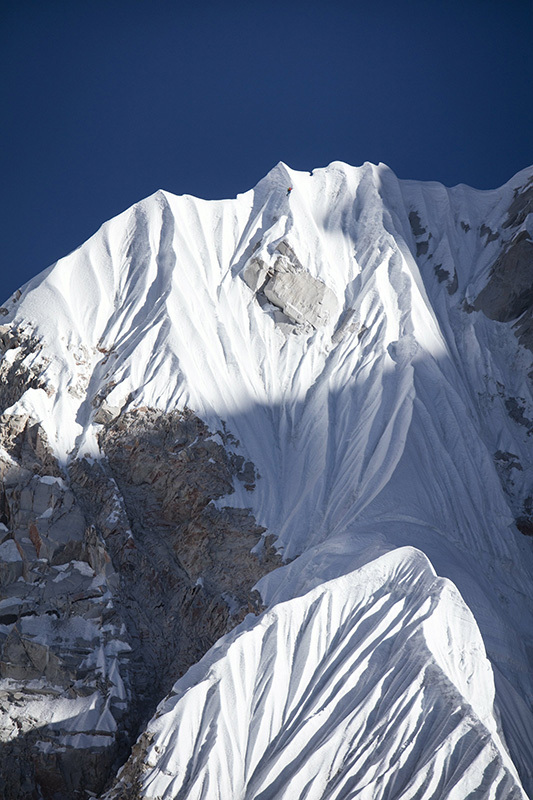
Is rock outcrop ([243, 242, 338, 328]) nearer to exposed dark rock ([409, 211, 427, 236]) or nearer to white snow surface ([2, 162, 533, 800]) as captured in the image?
white snow surface ([2, 162, 533, 800])

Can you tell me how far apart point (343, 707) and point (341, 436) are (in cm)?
1836

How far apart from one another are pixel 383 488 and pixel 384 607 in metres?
9.68

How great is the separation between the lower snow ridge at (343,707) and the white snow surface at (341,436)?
0.22ft

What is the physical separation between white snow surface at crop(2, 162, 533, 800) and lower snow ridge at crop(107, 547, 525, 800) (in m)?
0.07

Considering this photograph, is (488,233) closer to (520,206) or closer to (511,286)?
(520,206)

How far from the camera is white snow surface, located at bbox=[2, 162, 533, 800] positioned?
83.5ft

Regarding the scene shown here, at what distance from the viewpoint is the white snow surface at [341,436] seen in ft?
83.5

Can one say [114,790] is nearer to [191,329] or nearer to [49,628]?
[49,628]

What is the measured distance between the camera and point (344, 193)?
185 ft

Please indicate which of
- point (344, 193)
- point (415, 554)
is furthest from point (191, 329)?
point (415, 554)

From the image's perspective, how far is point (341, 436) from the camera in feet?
140

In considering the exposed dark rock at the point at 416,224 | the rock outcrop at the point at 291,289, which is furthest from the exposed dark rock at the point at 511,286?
the rock outcrop at the point at 291,289

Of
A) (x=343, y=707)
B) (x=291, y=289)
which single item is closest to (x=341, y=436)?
(x=291, y=289)

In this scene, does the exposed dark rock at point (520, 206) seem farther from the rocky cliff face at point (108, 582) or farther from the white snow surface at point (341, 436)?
the rocky cliff face at point (108, 582)
